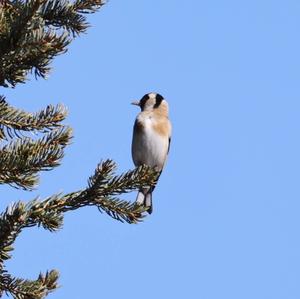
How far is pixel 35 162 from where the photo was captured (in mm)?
2824

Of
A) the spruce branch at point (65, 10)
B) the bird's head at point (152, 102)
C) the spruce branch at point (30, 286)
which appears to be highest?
the bird's head at point (152, 102)

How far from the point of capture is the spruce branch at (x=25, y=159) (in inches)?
111

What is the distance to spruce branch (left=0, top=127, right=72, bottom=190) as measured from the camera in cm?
281

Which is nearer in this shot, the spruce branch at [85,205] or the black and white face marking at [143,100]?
the spruce branch at [85,205]

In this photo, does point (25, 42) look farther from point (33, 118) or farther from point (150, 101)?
point (150, 101)

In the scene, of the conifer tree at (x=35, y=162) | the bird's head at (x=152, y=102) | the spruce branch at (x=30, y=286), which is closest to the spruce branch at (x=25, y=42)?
the conifer tree at (x=35, y=162)

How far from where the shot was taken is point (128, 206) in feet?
10.2

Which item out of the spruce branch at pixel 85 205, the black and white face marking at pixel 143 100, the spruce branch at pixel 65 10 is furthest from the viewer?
the black and white face marking at pixel 143 100

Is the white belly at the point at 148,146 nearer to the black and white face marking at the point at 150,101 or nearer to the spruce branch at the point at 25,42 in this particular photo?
the black and white face marking at the point at 150,101

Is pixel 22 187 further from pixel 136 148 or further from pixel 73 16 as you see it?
pixel 136 148

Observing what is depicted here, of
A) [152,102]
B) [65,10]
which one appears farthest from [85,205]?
[152,102]

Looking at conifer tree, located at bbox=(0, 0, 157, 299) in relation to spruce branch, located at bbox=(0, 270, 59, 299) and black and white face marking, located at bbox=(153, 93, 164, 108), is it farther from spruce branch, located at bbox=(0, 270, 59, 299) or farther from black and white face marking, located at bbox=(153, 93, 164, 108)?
black and white face marking, located at bbox=(153, 93, 164, 108)

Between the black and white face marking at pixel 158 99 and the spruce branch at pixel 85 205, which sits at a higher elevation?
the black and white face marking at pixel 158 99

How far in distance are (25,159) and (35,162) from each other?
4 cm
